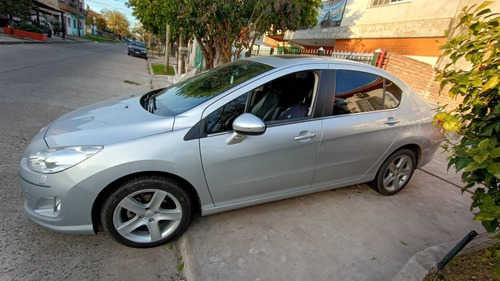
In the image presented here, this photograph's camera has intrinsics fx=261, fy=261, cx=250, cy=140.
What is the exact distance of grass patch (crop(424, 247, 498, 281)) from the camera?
209 cm

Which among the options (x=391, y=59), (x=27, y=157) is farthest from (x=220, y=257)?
(x=391, y=59)

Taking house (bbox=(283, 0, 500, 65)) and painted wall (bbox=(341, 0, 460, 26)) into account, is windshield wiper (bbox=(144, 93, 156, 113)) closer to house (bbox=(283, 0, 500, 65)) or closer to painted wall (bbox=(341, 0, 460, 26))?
house (bbox=(283, 0, 500, 65))

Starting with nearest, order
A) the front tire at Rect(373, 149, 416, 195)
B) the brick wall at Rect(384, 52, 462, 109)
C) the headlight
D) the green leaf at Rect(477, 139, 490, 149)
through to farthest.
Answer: the green leaf at Rect(477, 139, 490, 149) → the headlight → the front tire at Rect(373, 149, 416, 195) → the brick wall at Rect(384, 52, 462, 109)

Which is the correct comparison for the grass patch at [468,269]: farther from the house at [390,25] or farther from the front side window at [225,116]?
the house at [390,25]

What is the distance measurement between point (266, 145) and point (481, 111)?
1.56 meters

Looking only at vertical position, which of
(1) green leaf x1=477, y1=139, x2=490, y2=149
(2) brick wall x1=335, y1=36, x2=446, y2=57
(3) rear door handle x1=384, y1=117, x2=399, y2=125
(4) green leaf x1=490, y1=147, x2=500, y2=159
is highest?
(2) brick wall x1=335, y1=36, x2=446, y2=57

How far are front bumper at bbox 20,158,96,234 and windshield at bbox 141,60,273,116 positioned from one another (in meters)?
0.91

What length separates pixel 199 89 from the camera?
2.71 metres

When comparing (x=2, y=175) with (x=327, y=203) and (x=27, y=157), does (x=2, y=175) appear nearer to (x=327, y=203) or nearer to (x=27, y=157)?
(x=27, y=157)

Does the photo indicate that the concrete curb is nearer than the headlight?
No

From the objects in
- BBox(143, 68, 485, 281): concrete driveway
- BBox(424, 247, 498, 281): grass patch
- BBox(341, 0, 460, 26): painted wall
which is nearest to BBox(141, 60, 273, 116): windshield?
BBox(143, 68, 485, 281): concrete driveway

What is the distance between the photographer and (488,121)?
173 centimetres

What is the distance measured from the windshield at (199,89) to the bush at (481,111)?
60.0 inches

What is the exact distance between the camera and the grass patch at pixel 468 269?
209 cm
